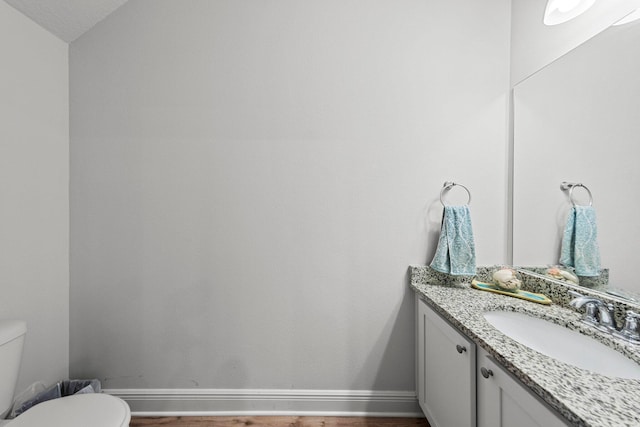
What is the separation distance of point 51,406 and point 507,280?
2.03 m

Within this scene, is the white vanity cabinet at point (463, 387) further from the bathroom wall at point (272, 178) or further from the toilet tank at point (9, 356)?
the toilet tank at point (9, 356)

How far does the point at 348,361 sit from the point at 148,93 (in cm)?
191

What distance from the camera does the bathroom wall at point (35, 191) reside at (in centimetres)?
126

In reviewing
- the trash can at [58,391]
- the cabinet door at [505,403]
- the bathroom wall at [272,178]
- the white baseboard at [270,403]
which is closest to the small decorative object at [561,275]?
the bathroom wall at [272,178]

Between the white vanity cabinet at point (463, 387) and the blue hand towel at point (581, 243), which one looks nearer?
the white vanity cabinet at point (463, 387)

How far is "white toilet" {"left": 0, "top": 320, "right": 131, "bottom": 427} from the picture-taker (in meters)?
0.98

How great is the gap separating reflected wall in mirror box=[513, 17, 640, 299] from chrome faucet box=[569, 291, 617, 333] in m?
0.12

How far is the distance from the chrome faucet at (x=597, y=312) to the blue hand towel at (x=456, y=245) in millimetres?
446

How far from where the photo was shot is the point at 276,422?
1.48 m

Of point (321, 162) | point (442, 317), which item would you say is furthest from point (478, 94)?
point (442, 317)

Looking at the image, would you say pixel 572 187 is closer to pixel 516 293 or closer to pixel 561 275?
pixel 561 275

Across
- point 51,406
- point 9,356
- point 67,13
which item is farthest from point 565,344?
point 67,13

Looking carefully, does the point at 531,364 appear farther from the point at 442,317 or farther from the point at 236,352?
the point at 236,352

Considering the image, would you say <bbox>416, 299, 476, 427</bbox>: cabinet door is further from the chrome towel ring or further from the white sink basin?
the chrome towel ring
